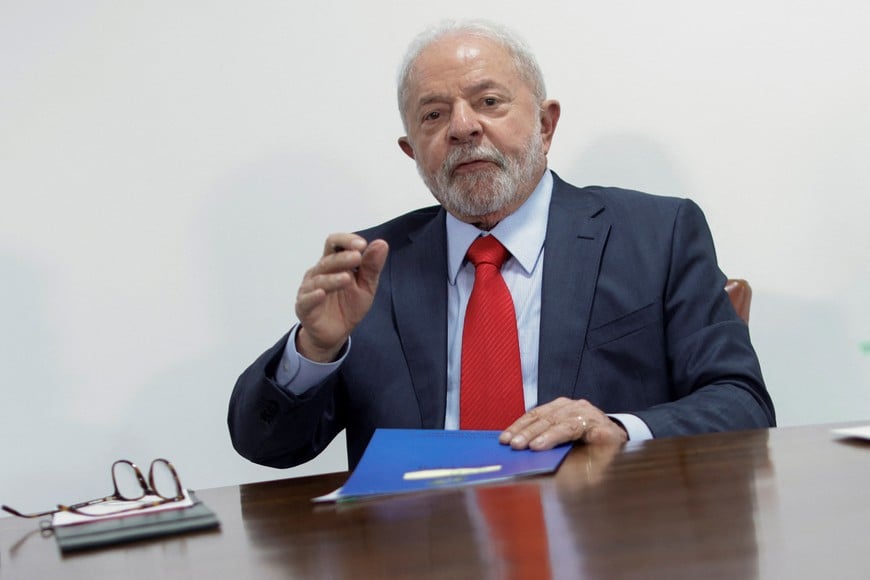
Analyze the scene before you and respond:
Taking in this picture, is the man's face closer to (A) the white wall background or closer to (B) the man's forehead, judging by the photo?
(B) the man's forehead


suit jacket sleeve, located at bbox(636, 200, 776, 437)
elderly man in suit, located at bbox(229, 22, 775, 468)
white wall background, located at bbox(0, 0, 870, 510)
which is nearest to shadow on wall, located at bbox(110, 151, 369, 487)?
white wall background, located at bbox(0, 0, 870, 510)

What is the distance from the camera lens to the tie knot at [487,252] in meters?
2.07

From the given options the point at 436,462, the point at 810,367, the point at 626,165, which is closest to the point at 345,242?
the point at 436,462

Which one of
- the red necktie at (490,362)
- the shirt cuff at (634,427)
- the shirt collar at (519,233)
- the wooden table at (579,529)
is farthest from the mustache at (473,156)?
the wooden table at (579,529)

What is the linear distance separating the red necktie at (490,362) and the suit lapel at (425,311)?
0.05 m

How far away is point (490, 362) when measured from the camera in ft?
6.39

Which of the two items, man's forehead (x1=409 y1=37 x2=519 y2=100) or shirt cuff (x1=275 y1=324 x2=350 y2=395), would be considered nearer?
shirt cuff (x1=275 y1=324 x2=350 y2=395)

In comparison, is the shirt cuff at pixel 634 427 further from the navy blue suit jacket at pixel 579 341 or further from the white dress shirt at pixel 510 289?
the white dress shirt at pixel 510 289

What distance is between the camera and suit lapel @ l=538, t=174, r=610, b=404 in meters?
1.92

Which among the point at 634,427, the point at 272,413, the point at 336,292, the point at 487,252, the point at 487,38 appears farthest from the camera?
the point at 487,38

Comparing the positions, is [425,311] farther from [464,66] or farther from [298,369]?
[464,66]

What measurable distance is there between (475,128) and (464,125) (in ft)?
0.08

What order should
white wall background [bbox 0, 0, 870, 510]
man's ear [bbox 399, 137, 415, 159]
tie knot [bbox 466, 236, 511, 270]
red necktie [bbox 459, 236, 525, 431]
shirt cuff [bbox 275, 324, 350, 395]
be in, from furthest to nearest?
1. white wall background [bbox 0, 0, 870, 510]
2. man's ear [bbox 399, 137, 415, 159]
3. tie knot [bbox 466, 236, 511, 270]
4. red necktie [bbox 459, 236, 525, 431]
5. shirt cuff [bbox 275, 324, 350, 395]

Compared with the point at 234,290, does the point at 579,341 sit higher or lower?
lower
